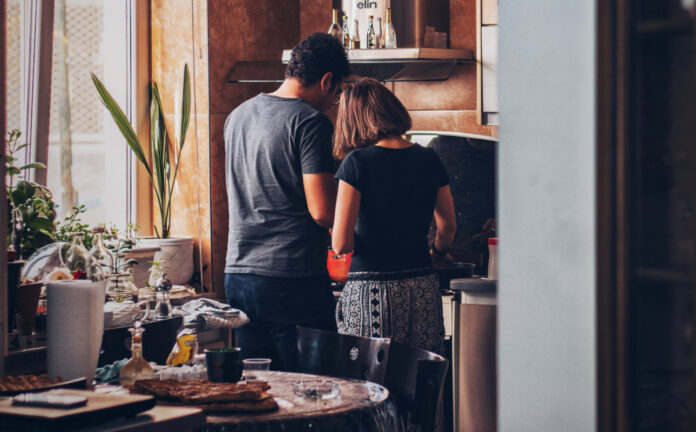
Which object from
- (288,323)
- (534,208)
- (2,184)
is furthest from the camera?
(288,323)

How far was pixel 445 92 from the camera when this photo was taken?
434 centimetres

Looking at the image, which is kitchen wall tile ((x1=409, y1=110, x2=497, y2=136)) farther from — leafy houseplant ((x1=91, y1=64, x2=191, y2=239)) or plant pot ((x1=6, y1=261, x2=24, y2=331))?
plant pot ((x1=6, y1=261, x2=24, y2=331))

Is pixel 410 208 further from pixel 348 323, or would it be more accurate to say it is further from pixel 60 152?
pixel 60 152

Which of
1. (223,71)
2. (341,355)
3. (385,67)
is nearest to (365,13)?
(385,67)

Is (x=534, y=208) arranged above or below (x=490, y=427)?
above

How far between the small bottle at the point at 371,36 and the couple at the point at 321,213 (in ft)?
4.54

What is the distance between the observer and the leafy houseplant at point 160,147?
3905 mm

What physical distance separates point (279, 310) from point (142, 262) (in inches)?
59.2

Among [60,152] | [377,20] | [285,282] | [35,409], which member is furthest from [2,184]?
[377,20]

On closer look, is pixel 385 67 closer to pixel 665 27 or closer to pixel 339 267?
pixel 339 267

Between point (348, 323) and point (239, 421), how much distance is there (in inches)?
44.3

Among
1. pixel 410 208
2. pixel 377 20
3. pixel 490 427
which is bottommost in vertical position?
pixel 490 427

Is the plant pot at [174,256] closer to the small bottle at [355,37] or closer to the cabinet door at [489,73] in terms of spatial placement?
the small bottle at [355,37]

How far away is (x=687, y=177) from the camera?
3.41 ft
